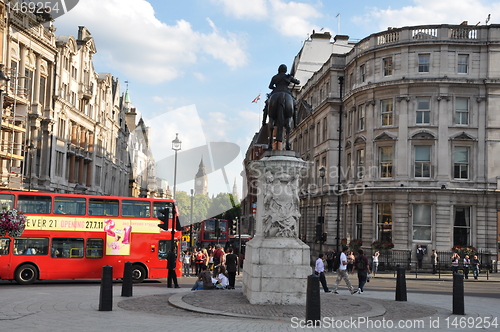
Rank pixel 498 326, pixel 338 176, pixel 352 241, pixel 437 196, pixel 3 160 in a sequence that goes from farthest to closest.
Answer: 1. pixel 338 176
2. pixel 352 241
3. pixel 437 196
4. pixel 3 160
5. pixel 498 326

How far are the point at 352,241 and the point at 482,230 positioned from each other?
29.8ft

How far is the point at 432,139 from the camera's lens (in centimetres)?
3944

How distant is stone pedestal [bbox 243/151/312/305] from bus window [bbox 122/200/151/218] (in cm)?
1070

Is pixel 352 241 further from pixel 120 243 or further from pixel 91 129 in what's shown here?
pixel 91 129

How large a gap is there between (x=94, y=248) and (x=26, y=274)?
303 cm

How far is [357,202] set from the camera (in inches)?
1700

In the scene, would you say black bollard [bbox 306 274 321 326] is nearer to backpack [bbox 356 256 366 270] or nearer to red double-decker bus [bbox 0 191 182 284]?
backpack [bbox 356 256 366 270]

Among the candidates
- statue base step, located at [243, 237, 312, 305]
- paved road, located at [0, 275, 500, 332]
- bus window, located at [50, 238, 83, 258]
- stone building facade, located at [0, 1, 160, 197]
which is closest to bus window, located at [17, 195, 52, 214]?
bus window, located at [50, 238, 83, 258]

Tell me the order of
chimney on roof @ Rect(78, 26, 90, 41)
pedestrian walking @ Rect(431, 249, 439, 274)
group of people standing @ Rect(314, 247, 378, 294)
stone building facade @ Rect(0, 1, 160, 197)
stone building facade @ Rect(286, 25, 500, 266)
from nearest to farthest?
group of people standing @ Rect(314, 247, 378, 294) → stone building facade @ Rect(0, 1, 160, 197) → pedestrian walking @ Rect(431, 249, 439, 274) → stone building facade @ Rect(286, 25, 500, 266) → chimney on roof @ Rect(78, 26, 90, 41)

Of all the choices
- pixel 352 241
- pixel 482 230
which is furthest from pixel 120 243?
pixel 482 230

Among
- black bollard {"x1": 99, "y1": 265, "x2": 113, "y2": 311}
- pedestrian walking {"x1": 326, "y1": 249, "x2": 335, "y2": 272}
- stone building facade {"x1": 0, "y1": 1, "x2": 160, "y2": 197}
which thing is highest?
stone building facade {"x1": 0, "y1": 1, "x2": 160, "y2": 197}

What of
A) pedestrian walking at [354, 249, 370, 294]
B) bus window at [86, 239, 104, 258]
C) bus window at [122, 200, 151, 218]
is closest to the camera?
pedestrian walking at [354, 249, 370, 294]

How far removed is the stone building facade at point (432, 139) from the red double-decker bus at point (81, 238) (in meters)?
16.6

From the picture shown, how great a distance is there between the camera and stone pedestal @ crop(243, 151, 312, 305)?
47.8ft
